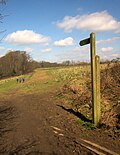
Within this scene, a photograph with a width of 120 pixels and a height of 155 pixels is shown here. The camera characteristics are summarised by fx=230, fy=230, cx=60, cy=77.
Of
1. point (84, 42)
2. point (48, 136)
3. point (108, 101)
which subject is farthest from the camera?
point (108, 101)

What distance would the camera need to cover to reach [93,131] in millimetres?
6746

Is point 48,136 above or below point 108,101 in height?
below

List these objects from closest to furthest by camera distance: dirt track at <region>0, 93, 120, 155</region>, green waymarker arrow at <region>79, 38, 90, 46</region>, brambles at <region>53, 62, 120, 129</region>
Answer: dirt track at <region>0, 93, 120, 155</region> → green waymarker arrow at <region>79, 38, 90, 46</region> → brambles at <region>53, 62, 120, 129</region>

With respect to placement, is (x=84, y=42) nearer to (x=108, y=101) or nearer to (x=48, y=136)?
(x=48, y=136)

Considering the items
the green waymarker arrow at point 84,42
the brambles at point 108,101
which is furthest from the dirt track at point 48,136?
the green waymarker arrow at point 84,42

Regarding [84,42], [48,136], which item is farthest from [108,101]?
[48,136]

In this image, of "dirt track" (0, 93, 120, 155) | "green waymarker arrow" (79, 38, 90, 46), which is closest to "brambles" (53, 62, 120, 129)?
"dirt track" (0, 93, 120, 155)

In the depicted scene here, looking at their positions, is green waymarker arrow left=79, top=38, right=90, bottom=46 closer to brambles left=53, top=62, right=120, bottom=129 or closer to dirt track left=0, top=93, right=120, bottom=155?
brambles left=53, top=62, right=120, bottom=129

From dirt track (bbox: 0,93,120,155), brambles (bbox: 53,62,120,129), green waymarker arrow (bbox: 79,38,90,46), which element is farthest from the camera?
brambles (bbox: 53,62,120,129)

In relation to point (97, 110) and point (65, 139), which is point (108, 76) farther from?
point (65, 139)

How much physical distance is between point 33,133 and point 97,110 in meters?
2.10

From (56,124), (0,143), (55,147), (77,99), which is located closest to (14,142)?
(0,143)

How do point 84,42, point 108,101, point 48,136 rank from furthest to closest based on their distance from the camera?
point 108,101 → point 84,42 → point 48,136

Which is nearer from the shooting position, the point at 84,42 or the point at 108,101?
the point at 84,42
